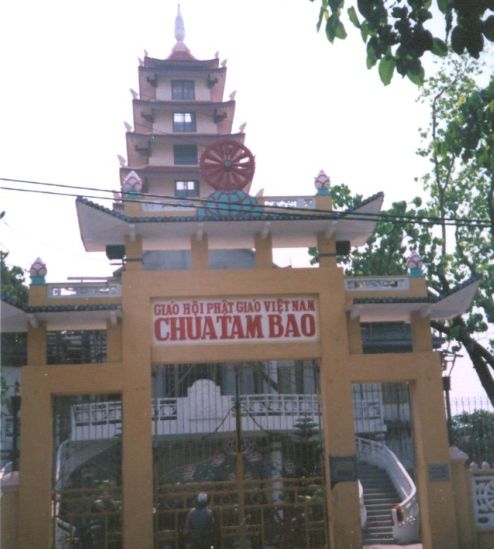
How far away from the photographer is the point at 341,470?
564 inches

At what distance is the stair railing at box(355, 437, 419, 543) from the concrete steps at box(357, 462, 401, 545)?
0.62 feet

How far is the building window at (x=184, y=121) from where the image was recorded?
3638cm

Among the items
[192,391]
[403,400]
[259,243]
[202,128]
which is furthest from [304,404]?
[202,128]

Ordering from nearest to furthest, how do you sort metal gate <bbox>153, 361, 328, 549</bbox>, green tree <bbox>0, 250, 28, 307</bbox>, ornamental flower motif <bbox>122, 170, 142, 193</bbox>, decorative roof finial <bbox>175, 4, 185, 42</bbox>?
ornamental flower motif <bbox>122, 170, 142, 193</bbox> < metal gate <bbox>153, 361, 328, 549</bbox> < green tree <bbox>0, 250, 28, 307</bbox> < decorative roof finial <bbox>175, 4, 185, 42</bbox>

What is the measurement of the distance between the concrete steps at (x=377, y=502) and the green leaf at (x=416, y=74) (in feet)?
44.8

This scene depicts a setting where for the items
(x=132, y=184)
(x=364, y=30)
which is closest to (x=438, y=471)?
(x=132, y=184)

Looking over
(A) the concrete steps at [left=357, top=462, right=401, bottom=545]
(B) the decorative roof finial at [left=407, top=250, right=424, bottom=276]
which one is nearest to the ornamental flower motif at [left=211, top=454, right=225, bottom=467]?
(A) the concrete steps at [left=357, top=462, right=401, bottom=545]

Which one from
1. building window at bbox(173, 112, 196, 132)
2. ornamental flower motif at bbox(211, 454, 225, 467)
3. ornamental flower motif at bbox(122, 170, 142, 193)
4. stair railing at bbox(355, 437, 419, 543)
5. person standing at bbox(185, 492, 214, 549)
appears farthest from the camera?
building window at bbox(173, 112, 196, 132)

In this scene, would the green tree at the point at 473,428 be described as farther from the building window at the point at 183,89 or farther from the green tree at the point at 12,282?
the building window at the point at 183,89

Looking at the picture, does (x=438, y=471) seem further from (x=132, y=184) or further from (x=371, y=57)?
(x=371, y=57)

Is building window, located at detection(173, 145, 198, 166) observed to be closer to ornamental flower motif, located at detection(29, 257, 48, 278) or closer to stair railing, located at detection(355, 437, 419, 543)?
stair railing, located at detection(355, 437, 419, 543)

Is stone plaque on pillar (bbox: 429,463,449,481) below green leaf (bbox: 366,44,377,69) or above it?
below

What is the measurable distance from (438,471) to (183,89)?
26.9 metres

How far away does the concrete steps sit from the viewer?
17.8 meters
